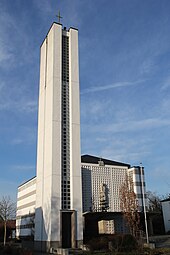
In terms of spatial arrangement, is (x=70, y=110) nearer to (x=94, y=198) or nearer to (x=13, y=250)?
(x=94, y=198)

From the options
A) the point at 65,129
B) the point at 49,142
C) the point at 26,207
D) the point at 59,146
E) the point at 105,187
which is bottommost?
the point at 26,207

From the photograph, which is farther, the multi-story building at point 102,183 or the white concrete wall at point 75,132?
the multi-story building at point 102,183

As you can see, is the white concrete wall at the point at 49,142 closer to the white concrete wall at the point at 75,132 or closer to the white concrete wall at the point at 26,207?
the white concrete wall at the point at 75,132

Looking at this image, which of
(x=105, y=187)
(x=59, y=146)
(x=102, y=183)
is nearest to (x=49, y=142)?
(x=59, y=146)

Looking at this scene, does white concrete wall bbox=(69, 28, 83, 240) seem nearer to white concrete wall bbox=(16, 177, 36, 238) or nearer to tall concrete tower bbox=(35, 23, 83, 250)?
tall concrete tower bbox=(35, 23, 83, 250)

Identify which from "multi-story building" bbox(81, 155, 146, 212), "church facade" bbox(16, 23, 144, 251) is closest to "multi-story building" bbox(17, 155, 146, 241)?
"multi-story building" bbox(81, 155, 146, 212)

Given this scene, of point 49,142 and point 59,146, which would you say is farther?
point 49,142

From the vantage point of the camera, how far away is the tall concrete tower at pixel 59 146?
30.0 m

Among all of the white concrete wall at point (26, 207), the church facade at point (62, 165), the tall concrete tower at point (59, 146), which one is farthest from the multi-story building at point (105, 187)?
the white concrete wall at point (26, 207)

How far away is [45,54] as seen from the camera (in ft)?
128

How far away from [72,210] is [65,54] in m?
19.6

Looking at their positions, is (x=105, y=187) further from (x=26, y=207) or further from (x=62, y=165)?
(x=26, y=207)

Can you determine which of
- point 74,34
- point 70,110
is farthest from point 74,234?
point 74,34

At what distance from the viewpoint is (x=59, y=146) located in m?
32.4
